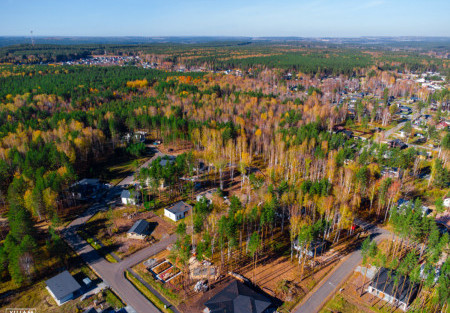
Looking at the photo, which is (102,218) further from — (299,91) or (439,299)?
(299,91)

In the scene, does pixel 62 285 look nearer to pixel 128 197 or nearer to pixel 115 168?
pixel 128 197

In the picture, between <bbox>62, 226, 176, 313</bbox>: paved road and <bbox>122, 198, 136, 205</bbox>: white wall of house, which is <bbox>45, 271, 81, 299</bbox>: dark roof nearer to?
<bbox>62, 226, 176, 313</bbox>: paved road

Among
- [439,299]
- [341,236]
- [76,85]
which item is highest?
[76,85]

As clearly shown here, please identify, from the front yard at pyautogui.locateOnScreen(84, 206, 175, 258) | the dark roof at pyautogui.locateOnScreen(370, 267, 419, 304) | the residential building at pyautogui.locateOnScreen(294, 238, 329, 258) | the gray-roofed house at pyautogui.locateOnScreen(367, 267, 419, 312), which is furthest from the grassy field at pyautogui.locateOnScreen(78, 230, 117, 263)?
the dark roof at pyautogui.locateOnScreen(370, 267, 419, 304)

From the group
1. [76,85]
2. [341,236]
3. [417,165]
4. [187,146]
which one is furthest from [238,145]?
[76,85]

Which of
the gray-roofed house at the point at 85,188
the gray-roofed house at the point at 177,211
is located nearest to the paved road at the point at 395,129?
the gray-roofed house at the point at 177,211

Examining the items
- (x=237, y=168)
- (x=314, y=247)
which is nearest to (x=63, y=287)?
(x=314, y=247)

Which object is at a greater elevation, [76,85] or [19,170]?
[76,85]
